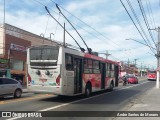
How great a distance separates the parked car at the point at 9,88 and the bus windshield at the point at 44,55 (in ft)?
10.7

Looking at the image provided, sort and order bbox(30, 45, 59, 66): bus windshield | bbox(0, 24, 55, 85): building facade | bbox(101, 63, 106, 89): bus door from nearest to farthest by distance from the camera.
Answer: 1. bbox(30, 45, 59, 66): bus windshield
2. bbox(101, 63, 106, 89): bus door
3. bbox(0, 24, 55, 85): building facade

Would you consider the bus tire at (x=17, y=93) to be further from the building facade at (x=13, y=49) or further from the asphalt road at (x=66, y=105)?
the building facade at (x=13, y=49)

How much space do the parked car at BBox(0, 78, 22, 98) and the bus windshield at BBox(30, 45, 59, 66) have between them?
10.7 ft

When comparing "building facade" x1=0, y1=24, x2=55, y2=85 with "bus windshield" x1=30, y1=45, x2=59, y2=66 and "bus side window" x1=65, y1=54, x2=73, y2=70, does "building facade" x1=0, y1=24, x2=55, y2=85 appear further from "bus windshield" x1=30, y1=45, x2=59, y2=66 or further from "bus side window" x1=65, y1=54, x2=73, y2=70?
"bus side window" x1=65, y1=54, x2=73, y2=70

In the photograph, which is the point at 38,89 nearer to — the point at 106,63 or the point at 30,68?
the point at 30,68

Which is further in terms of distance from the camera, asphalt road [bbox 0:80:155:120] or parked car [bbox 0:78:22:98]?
parked car [bbox 0:78:22:98]

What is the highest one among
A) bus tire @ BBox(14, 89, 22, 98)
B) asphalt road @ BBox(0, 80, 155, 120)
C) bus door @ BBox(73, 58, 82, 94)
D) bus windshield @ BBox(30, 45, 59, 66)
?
bus windshield @ BBox(30, 45, 59, 66)

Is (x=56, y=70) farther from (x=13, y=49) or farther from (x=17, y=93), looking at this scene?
(x=13, y=49)

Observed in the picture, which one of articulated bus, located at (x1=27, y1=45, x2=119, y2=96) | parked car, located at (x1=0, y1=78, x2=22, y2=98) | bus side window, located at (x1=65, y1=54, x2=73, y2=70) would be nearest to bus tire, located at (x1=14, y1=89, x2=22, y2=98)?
parked car, located at (x1=0, y1=78, x2=22, y2=98)

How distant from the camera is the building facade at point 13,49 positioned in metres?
41.0

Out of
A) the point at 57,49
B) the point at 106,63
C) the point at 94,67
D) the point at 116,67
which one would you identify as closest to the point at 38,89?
the point at 57,49

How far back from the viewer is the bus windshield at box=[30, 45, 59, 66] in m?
17.3

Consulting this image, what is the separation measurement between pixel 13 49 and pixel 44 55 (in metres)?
26.2

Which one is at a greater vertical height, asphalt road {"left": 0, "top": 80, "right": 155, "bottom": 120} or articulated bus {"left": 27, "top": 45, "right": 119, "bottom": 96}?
articulated bus {"left": 27, "top": 45, "right": 119, "bottom": 96}
